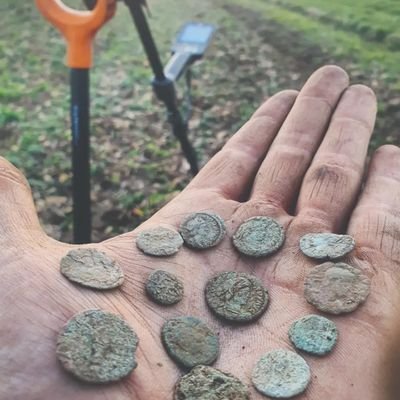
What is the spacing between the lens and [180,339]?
1.08 meters

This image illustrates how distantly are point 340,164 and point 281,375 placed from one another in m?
0.59

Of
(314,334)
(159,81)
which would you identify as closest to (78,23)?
(159,81)

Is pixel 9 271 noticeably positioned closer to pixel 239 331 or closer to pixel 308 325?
pixel 239 331

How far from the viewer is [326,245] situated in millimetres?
1254

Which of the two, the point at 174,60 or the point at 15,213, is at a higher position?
the point at 15,213

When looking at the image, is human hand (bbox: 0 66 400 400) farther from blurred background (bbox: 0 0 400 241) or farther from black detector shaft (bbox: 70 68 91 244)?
blurred background (bbox: 0 0 400 241)

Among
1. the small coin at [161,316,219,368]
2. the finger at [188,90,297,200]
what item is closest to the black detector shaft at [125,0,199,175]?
the finger at [188,90,297,200]

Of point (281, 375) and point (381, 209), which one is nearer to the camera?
point (281, 375)

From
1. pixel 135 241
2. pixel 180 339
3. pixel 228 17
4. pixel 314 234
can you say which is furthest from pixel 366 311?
pixel 228 17

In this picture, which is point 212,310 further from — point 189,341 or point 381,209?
point 381,209

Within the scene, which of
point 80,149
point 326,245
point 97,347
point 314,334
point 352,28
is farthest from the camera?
point 352,28

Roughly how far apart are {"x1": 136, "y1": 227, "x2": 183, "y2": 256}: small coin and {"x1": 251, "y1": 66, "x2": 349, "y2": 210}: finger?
246mm

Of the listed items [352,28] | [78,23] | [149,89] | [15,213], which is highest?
[78,23]

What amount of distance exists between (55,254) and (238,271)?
1.19 feet
